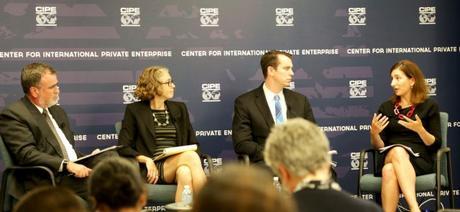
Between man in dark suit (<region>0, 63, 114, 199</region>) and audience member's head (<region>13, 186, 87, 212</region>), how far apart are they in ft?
10.8

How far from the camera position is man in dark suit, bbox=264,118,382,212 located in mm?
2662

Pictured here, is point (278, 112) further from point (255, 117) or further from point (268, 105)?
point (255, 117)

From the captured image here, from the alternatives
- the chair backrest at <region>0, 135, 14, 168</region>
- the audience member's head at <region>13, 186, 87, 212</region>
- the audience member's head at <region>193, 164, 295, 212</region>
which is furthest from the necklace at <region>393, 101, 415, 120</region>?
the audience member's head at <region>193, 164, 295, 212</region>

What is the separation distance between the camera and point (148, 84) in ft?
19.7

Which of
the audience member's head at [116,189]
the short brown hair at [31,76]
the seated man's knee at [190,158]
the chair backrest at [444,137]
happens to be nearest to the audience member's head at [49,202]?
the audience member's head at [116,189]

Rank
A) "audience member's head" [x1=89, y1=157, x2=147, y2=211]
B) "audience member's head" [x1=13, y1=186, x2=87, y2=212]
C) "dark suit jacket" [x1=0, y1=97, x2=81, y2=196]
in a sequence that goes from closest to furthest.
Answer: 1. "audience member's head" [x1=13, y1=186, x2=87, y2=212]
2. "audience member's head" [x1=89, y1=157, x2=147, y2=211]
3. "dark suit jacket" [x1=0, y1=97, x2=81, y2=196]

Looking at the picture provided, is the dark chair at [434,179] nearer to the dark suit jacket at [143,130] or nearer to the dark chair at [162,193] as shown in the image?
the dark suit jacket at [143,130]

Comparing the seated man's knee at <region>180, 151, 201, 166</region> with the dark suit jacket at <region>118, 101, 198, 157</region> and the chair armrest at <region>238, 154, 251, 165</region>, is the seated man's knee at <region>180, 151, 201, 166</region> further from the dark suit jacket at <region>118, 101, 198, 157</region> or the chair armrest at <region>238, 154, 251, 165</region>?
the chair armrest at <region>238, 154, 251, 165</region>

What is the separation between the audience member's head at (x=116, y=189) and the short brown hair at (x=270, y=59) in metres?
3.61

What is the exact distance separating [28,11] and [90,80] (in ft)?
2.58

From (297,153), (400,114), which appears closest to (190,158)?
(400,114)

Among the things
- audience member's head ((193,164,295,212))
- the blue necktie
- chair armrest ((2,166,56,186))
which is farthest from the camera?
the blue necktie

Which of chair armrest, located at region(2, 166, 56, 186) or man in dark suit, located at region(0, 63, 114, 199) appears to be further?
man in dark suit, located at region(0, 63, 114, 199)

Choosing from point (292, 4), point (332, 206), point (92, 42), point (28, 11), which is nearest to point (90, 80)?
point (92, 42)
